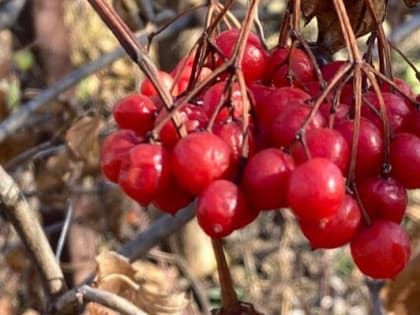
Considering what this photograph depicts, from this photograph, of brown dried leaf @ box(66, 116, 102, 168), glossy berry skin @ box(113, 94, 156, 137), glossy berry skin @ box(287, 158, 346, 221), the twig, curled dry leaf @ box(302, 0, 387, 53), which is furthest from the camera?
brown dried leaf @ box(66, 116, 102, 168)

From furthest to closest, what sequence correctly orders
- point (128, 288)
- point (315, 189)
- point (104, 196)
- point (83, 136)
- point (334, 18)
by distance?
point (104, 196), point (83, 136), point (128, 288), point (334, 18), point (315, 189)

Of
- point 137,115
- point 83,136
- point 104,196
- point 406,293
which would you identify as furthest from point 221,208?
point 104,196

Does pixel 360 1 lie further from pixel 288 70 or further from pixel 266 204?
pixel 266 204

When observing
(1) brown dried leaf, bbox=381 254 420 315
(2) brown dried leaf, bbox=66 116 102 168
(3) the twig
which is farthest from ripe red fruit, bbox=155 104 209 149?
(2) brown dried leaf, bbox=66 116 102 168

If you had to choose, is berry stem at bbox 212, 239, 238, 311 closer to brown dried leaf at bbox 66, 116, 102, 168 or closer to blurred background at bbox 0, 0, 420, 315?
blurred background at bbox 0, 0, 420, 315

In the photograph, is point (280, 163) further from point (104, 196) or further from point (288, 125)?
point (104, 196)
